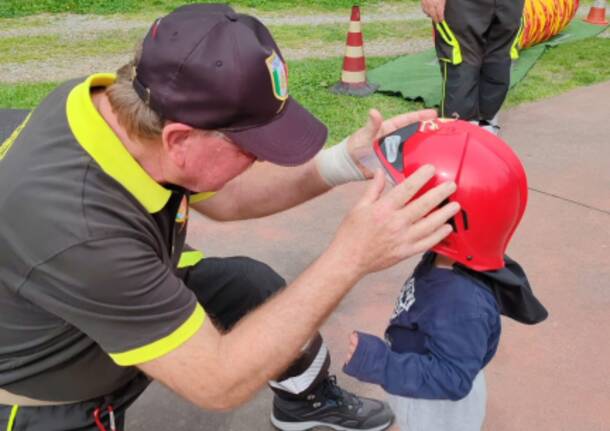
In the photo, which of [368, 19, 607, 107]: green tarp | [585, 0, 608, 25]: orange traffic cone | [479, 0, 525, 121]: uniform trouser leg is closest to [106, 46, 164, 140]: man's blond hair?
[479, 0, 525, 121]: uniform trouser leg

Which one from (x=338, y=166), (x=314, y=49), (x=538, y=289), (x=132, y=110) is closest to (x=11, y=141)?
(x=132, y=110)

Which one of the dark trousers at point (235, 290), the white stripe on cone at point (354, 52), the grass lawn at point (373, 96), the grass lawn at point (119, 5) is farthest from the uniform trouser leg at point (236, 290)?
the grass lawn at point (119, 5)

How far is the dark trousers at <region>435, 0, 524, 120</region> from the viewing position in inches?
211

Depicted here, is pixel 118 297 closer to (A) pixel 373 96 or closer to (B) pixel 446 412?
(B) pixel 446 412

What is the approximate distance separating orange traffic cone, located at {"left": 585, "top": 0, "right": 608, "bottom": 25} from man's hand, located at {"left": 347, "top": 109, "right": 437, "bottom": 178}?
8.13 metres

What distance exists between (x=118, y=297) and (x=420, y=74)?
18.4ft

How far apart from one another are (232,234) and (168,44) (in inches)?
97.1

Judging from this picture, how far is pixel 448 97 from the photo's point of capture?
5.61 metres

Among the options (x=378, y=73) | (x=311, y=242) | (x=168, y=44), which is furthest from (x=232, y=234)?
(x=378, y=73)

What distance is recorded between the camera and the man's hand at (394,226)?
191 centimetres

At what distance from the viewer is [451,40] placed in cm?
545

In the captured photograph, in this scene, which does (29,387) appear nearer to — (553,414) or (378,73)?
(553,414)

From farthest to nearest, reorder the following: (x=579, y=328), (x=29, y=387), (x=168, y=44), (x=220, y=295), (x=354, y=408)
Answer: (x=579, y=328) < (x=354, y=408) < (x=220, y=295) < (x=29, y=387) < (x=168, y=44)

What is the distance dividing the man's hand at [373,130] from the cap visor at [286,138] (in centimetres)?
26
